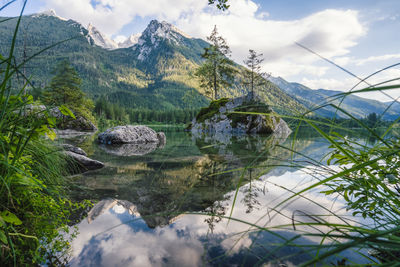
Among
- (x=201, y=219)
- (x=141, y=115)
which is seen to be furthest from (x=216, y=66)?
(x=141, y=115)

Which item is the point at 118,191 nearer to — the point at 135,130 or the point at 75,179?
the point at 75,179

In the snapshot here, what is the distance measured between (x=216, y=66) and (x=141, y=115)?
69615 millimetres

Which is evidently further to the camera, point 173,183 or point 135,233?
point 173,183

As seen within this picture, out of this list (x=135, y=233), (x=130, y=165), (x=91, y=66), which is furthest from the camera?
(x=91, y=66)

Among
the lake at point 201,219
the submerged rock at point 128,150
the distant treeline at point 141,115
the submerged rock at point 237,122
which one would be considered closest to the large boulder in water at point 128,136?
the submerged rock at point 128,150

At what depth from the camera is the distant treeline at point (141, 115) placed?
7394 cm

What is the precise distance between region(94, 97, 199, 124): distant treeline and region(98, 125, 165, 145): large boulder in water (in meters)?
61.3

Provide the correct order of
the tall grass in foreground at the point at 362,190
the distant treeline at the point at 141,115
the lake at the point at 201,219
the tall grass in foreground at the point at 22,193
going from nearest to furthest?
the tall grass in foreground at the point at 362,190 → the tall grass in foreground at the point at 22,193 → the lake at the point at 201,219 → the distant treeline at the point at 141,115

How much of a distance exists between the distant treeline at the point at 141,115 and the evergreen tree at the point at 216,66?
4783 centimetres

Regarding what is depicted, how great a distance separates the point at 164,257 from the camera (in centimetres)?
164

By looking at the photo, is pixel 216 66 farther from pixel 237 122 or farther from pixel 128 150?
pixel 128 150

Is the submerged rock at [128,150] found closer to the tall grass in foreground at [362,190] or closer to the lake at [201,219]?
the lake at [201,219]

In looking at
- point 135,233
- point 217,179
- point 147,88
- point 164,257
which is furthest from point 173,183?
point 147,88

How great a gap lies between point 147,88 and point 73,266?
20794 centimetres
